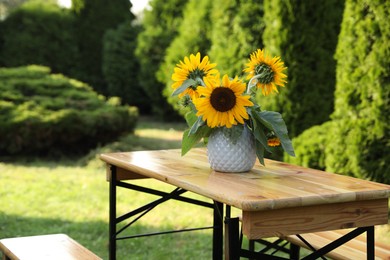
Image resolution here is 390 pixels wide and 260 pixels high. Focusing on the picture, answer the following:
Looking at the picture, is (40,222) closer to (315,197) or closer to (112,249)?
(112,249)

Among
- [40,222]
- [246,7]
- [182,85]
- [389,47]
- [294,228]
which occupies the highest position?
[246,7]

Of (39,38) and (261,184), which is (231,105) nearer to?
(261,184)

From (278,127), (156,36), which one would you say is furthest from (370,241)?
(156,36)

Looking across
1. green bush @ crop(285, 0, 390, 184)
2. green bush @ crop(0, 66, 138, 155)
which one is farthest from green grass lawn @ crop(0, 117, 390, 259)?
green bush @ crop(285, 0, 390, 184)

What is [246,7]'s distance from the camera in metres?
9.12

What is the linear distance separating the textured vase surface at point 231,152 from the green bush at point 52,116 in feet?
22.0

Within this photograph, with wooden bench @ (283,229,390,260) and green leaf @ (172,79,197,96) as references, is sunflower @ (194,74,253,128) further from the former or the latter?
wooden bench @ (283,229,390,260)

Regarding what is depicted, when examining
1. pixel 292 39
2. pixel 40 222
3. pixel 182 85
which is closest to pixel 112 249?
pixel 182 85

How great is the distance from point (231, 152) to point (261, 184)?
31 centimetres

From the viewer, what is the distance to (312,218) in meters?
2.62

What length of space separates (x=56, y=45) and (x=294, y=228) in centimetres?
1355

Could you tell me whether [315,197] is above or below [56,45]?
below

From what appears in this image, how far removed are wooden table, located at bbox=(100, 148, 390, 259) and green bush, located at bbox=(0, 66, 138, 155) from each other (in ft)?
21.5

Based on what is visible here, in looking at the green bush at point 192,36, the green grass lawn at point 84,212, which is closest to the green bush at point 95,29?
the green bush at point 192,36
